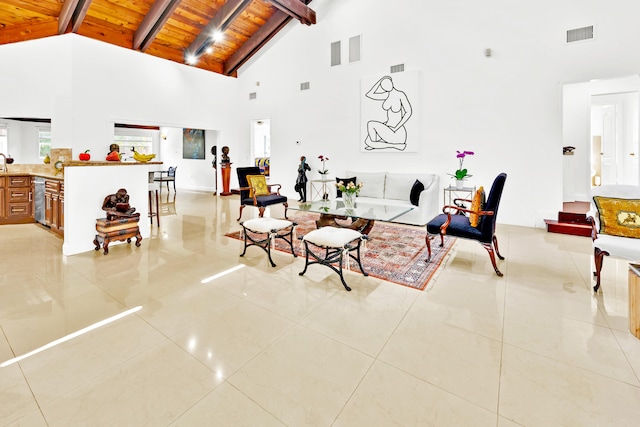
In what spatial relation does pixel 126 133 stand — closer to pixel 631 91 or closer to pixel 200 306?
pixel 200 306

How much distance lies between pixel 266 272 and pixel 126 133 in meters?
11.1

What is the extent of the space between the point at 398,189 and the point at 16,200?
22.2ft

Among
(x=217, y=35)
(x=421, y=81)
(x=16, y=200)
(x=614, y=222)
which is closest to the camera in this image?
(x=614, y=222)

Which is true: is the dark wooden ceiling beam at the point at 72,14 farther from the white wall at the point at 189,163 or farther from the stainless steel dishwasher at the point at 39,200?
the white wall at the point at 189,163

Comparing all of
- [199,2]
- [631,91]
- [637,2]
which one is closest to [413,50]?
[637,2]

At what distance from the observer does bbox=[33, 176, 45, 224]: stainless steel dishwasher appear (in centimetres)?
534

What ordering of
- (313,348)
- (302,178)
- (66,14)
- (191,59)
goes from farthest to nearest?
(191,59), (302,178), (66,14), (313,348)

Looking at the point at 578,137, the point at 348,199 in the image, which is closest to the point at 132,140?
the point at 348,199

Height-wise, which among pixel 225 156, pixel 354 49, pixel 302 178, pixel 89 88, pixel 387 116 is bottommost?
pixel 302 178

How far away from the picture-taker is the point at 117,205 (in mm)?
4027

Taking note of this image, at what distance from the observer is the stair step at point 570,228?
15.5 ft

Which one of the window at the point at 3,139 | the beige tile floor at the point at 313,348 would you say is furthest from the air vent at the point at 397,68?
the window at the point at 3,139

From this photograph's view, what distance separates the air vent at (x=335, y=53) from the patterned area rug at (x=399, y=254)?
4.23m

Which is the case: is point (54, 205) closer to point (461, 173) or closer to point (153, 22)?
point (153, 22)
